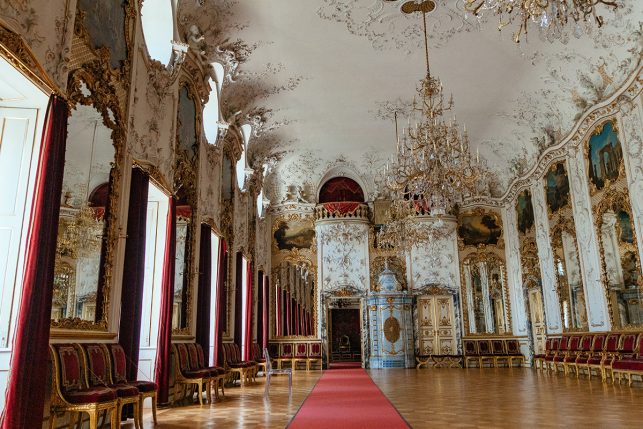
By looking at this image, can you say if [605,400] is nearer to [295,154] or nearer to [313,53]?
[313,53]

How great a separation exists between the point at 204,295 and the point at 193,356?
1528 mm

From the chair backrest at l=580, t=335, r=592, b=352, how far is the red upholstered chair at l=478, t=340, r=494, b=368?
510 centimetres

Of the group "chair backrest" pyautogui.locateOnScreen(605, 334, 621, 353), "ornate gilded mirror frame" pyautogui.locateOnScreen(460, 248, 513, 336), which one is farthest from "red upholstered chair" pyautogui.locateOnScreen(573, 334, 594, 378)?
"ornate gilded mirror frame" pyautogui.locateOnScreen(460, 248, 513, 336)

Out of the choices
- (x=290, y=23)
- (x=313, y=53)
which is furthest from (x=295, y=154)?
(x=290, y=23)

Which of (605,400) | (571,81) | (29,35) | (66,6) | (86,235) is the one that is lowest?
(605,400)

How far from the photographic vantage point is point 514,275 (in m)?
17.3

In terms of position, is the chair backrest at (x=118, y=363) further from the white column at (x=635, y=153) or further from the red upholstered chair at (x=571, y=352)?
the red upholstered chair at (x=571, y=352)

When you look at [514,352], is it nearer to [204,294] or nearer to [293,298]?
[293,298]

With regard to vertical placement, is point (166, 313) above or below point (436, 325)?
above

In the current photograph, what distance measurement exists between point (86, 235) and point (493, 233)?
50.5ft

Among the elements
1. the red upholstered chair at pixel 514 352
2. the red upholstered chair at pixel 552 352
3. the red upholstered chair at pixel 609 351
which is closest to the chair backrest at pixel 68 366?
the red upholstered chair at pixel 609 351

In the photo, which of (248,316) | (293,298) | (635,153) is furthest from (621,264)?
(293,298)

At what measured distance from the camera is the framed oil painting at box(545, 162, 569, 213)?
13328 mm

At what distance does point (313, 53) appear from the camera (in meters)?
11.4
